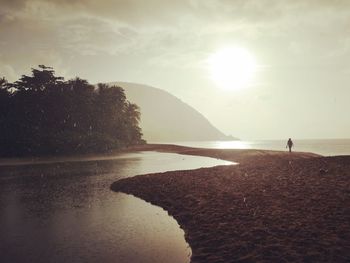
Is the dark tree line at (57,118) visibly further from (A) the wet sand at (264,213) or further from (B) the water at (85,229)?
(A) the wet sand at (264,213)

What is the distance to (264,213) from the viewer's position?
13.6 meters

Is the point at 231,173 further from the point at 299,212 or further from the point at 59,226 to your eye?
the point at 59,226

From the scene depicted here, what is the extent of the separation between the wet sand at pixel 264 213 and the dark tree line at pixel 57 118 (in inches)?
2037

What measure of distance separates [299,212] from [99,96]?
84.4 m

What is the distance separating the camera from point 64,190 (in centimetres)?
2484

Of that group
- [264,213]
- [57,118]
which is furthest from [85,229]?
[57,118]

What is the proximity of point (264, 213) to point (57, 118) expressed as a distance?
76.6 meters

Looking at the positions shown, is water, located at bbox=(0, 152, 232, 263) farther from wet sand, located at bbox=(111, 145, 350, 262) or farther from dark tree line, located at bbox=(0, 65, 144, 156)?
dark tree line, located at bbox=(0, 65, 144, 156)

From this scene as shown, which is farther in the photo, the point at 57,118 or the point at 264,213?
the point at 57,118

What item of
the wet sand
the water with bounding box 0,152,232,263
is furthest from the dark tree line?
the wet sand

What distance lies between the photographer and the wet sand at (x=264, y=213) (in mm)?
9891

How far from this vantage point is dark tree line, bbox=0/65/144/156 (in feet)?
225

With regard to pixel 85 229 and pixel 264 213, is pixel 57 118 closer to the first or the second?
pixel 85 229

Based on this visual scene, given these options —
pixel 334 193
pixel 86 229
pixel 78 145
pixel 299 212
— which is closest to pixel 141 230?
pixel 86 229
